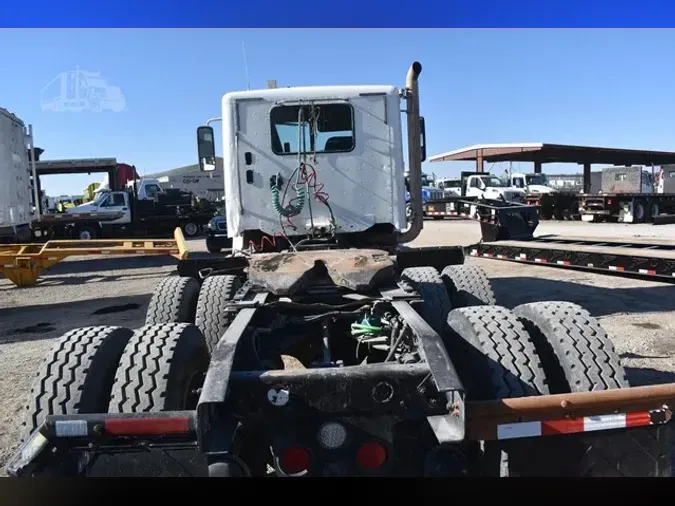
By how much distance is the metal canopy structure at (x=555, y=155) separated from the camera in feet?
98.4

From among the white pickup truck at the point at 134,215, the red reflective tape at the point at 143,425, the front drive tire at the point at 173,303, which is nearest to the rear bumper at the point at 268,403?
the red reflective tape at the point at 143,425

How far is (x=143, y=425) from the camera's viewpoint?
2334 millimetres

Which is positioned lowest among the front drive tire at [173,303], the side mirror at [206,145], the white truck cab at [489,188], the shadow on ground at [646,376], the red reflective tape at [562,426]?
the shadow on ground at [646,376]

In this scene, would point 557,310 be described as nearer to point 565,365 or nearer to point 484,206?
point 565,365

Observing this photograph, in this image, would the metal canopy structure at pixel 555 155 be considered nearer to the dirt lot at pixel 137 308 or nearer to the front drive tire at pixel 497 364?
the dirt lot at pixel 137 308

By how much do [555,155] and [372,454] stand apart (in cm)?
3287

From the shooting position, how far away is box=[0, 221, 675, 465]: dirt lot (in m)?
5.11

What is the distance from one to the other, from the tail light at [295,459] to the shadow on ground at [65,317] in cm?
540

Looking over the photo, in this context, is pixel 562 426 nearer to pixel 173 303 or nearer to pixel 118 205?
pixel 173 303

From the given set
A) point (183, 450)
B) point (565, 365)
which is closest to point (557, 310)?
point (565, 365)

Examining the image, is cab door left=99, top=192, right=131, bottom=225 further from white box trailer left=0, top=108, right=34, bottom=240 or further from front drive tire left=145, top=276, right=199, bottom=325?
front drive tire left=145, top=276, right=199, bottom=325

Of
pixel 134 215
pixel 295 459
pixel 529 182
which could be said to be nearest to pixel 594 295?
pixel 295 459

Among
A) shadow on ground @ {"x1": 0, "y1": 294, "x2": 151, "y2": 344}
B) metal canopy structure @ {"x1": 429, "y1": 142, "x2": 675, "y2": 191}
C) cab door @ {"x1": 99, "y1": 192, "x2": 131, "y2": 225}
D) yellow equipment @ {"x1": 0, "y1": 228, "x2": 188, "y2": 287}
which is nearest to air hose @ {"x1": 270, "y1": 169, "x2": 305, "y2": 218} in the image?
shadow on ground @ {"x1": 0, "y1": 294, "x2": 151, "y2": 344}

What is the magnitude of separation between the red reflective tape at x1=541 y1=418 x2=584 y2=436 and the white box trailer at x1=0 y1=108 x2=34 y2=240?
11911mm
